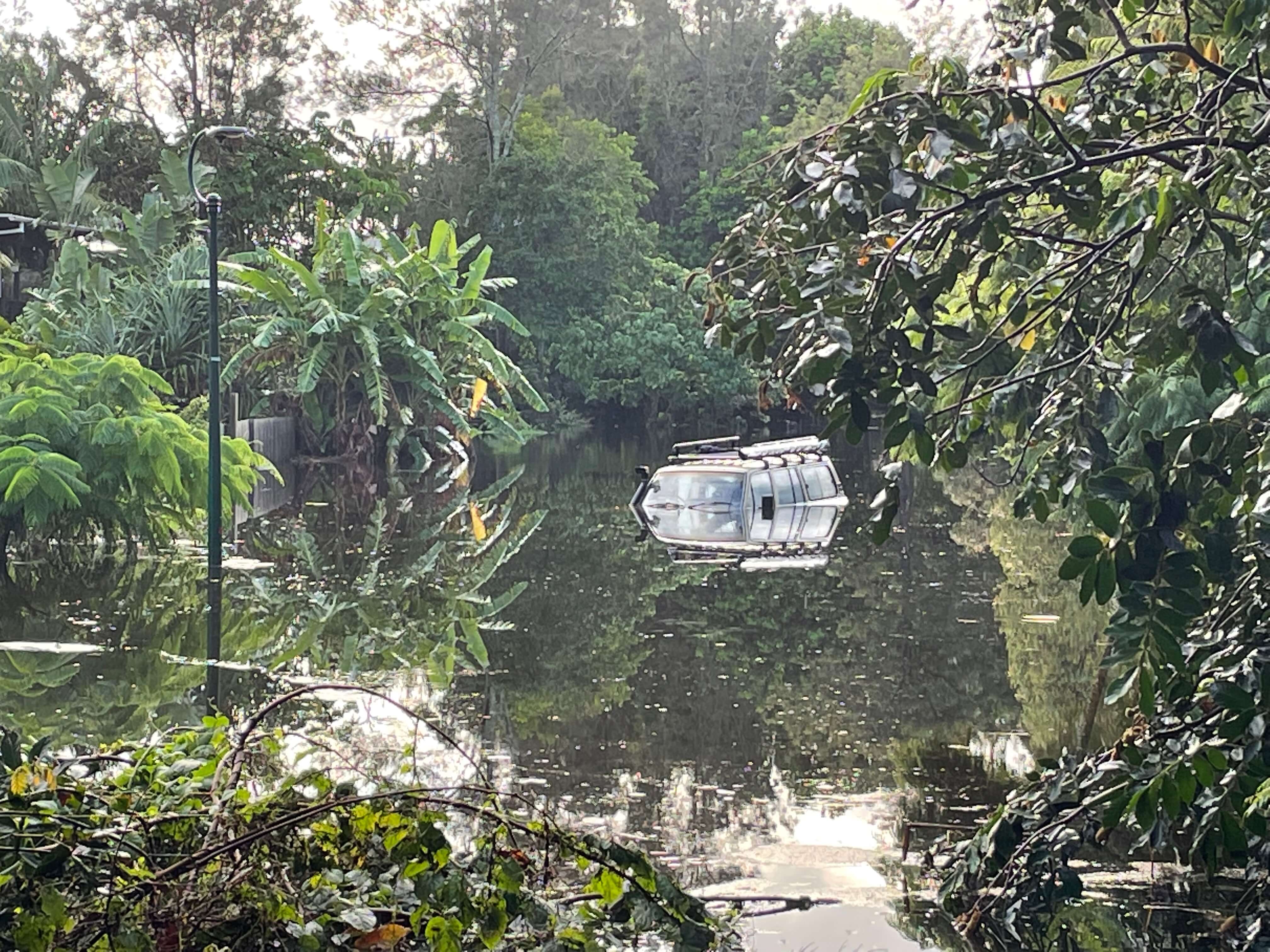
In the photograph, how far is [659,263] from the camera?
56969mm

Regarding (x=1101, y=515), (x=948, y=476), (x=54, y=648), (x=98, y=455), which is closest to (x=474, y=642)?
(x=54, y=648)

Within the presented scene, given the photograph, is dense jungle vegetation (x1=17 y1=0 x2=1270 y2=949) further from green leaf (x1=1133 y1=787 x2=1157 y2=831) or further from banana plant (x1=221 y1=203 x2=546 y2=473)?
banana plant (x1=221 y1=203 x2=546 y2=473)

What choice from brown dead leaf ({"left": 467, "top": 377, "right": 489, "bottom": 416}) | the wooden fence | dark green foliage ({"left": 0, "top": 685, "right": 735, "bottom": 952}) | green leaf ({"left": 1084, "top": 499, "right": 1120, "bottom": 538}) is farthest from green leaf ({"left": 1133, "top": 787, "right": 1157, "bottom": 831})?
brown dead leaf ({"left": 467, "top": 377, "right": 489, "bottom": 416})

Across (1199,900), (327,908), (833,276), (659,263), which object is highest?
(659,263)

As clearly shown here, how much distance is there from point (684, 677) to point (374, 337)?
2301cm

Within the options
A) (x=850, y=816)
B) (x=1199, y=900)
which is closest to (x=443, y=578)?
(x=850, y=816)

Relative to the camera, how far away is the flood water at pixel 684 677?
26.5 feet

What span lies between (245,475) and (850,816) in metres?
10.3

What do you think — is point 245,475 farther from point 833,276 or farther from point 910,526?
point 833,276

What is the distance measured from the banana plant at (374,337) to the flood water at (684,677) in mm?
12752

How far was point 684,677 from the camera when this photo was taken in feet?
41.3

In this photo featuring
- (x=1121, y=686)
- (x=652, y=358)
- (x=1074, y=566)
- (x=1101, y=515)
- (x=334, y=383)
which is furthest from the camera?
(x=652, y=358)

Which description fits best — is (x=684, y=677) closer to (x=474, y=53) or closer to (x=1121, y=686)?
(x=1121, y=686)

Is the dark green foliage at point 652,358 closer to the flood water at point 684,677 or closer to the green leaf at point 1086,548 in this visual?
the flood water at point 684,677
